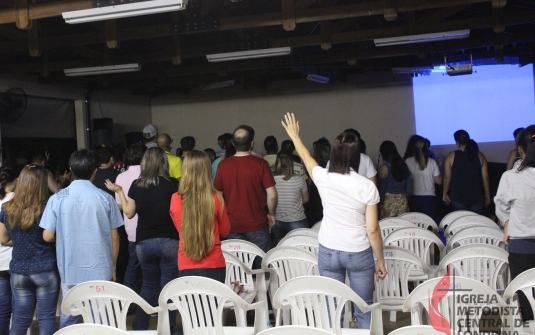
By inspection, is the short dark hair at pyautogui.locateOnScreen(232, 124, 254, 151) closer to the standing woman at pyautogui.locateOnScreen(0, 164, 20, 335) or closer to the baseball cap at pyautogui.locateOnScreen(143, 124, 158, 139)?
the baseball cap at pyautogui.locateOnScreen(143, 124, 158, 139)

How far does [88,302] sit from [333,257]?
4.42ft

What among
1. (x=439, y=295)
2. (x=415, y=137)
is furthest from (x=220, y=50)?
(x=439, y=295)

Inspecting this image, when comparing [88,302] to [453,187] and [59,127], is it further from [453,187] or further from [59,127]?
[59,127]

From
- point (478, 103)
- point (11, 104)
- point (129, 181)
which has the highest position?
point (11, 104)

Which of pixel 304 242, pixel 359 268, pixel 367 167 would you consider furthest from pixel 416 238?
pixel 359 268

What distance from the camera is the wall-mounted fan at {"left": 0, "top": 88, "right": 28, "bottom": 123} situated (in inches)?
294

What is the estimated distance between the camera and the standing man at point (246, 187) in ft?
13.4

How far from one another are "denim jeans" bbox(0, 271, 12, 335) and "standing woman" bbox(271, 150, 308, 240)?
2.47 metres

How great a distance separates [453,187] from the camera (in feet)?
20.3

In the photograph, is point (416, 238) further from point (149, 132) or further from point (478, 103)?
point (478, 103)

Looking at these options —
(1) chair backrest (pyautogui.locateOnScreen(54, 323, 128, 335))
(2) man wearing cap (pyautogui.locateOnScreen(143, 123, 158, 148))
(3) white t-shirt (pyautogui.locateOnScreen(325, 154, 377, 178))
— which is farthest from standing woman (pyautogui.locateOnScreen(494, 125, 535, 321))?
(2) man wearing cap (pyautogui.locateOnScreen(143, 123, 158, 148))

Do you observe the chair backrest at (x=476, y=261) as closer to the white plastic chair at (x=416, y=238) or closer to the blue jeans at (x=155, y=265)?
the white plastic chair at (x=416, y=238)

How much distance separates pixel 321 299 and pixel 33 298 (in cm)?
190

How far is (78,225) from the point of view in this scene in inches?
127
